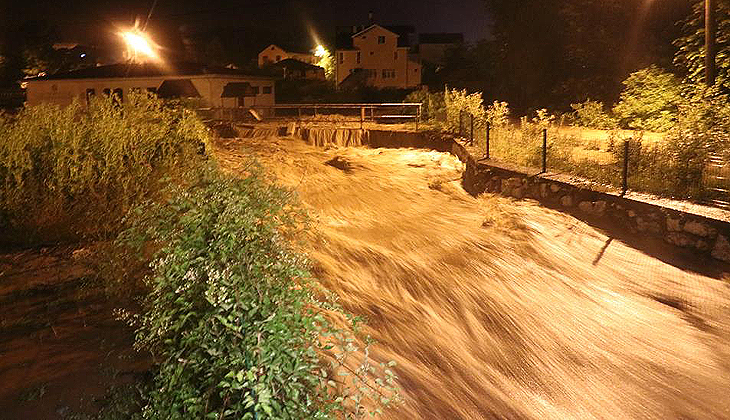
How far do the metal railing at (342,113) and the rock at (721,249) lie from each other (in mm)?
17695

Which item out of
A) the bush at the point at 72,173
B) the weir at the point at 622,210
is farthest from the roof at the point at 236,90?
the bush at the point at 72,173

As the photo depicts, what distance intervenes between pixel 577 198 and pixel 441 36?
85.3 m

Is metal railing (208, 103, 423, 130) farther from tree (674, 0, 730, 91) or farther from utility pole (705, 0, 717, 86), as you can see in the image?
utility pole (705, 0, 717, 86)

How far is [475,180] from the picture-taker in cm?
1472

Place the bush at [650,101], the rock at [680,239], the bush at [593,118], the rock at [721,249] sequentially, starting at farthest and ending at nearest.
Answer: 1. the bush at [593,118]
2. the bush at [650,101]
3. the rock at [680,239]
4. the rock at [721,249]

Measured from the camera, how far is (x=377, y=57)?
6166 cm

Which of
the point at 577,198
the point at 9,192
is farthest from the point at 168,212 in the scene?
the point at 577,198

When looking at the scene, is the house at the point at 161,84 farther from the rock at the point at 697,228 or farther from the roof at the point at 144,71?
the rock at the point at 697,228

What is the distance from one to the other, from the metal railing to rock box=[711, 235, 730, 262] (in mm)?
17695

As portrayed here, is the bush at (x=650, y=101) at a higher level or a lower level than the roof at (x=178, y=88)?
lower

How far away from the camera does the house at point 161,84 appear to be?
40.1 m

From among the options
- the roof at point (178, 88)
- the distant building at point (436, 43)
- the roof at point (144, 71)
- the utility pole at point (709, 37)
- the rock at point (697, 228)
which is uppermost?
the distant building at point (436, 43)

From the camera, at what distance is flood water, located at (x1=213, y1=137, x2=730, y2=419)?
5348 millimetres

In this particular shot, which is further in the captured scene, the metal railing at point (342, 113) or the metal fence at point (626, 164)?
the metal railing at point (342, 113)
